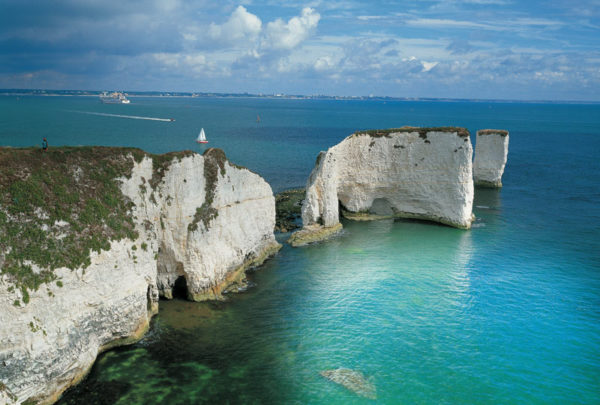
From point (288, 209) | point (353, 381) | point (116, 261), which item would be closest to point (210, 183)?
point (116, 261)

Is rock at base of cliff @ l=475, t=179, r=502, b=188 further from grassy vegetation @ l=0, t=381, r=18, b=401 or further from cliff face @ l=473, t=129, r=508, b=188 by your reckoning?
grassy vegetation @ l=0, t=381, r=18, b=401

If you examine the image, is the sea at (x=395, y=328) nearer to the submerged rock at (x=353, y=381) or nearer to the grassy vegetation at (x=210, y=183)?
the submerged rock at (x=353, y=381)

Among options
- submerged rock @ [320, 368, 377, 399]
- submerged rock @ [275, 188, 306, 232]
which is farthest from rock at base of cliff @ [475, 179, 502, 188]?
submerged rock @ [320, 368, 377, 399]

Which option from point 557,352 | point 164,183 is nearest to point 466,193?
point 557,352

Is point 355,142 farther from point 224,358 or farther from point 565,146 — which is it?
point 565,146

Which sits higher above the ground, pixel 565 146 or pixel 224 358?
pixel 565 146

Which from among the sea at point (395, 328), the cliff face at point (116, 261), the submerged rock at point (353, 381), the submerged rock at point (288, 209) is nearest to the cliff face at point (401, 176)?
the sea at point (395, 328)

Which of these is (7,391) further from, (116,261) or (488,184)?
(488,184)
